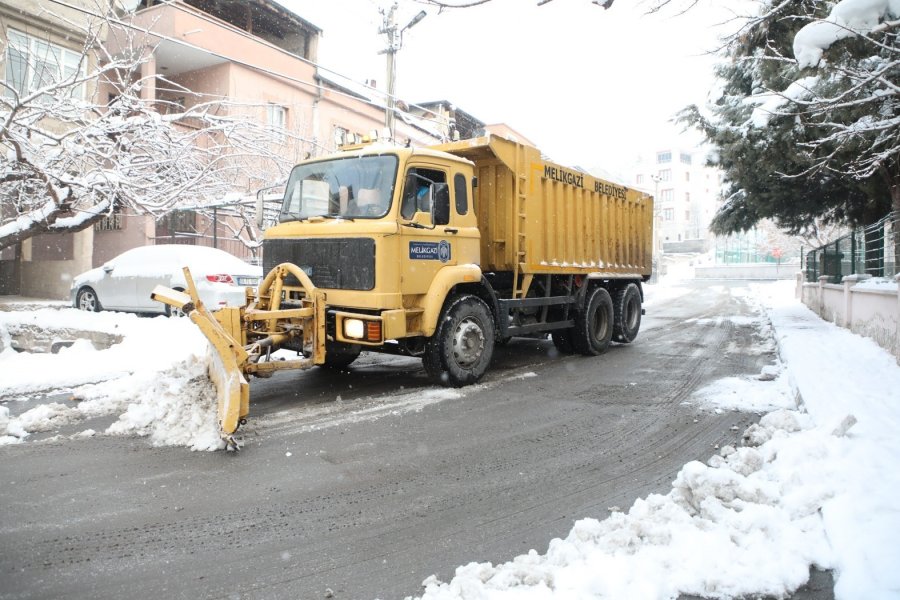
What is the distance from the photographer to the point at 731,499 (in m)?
3.64

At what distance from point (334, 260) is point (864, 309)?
911 cm

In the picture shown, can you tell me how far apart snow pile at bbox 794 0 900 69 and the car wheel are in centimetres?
1288

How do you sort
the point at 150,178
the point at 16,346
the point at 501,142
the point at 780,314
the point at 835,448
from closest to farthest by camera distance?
the point at 835,448 < the point at 501,142 < the point at 16,346 < the point at 150,178 < the point at 780,314

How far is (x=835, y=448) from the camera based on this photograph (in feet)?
13.8

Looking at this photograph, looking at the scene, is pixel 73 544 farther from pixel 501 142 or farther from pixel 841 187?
pixel 841 187

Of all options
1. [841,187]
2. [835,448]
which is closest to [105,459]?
[835,448]

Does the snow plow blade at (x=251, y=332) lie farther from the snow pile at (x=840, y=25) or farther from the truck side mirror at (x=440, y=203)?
the snow pile at (x=840, y=25)

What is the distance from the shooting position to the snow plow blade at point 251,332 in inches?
191

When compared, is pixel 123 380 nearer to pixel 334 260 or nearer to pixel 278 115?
pixel 334 260

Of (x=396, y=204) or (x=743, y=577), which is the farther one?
(x=396, y=204)

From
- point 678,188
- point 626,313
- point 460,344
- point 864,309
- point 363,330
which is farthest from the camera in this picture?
point 678,188

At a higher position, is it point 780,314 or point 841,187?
point 841,187

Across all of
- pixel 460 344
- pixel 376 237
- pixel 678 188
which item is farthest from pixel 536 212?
pixel 678 188

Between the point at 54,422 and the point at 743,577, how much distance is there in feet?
18.2
